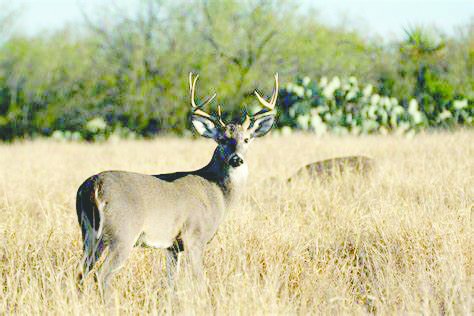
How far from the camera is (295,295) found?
462 centimetres

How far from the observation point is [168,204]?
4.96 m

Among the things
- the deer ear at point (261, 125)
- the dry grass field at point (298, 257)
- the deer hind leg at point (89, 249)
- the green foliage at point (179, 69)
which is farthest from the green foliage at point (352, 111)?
the deer hind leg at point (89, 249)

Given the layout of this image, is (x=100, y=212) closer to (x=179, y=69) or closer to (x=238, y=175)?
(x=238, y=175)

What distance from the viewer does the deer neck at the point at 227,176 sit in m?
5.66

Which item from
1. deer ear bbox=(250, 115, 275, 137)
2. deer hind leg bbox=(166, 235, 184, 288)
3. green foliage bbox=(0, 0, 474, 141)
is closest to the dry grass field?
deer hind leg bbox=(166, 235, 184, 288)

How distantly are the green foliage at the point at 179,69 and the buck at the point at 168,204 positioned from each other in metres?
15.4

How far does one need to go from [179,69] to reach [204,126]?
58.8ft

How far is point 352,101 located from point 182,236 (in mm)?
16414

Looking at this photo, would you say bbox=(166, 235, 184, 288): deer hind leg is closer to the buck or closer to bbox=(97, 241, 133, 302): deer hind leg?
the buck

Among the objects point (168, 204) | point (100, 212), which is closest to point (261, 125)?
point (168, 204)

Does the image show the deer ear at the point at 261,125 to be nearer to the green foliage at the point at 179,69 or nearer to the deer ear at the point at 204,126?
the deer ear at the point at 204,126

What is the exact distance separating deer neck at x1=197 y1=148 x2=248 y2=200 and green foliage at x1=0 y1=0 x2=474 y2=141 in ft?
50.3

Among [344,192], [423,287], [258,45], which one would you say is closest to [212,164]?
[423,287]

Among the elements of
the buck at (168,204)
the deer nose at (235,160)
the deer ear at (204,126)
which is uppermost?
the deer ear at (204,126)
